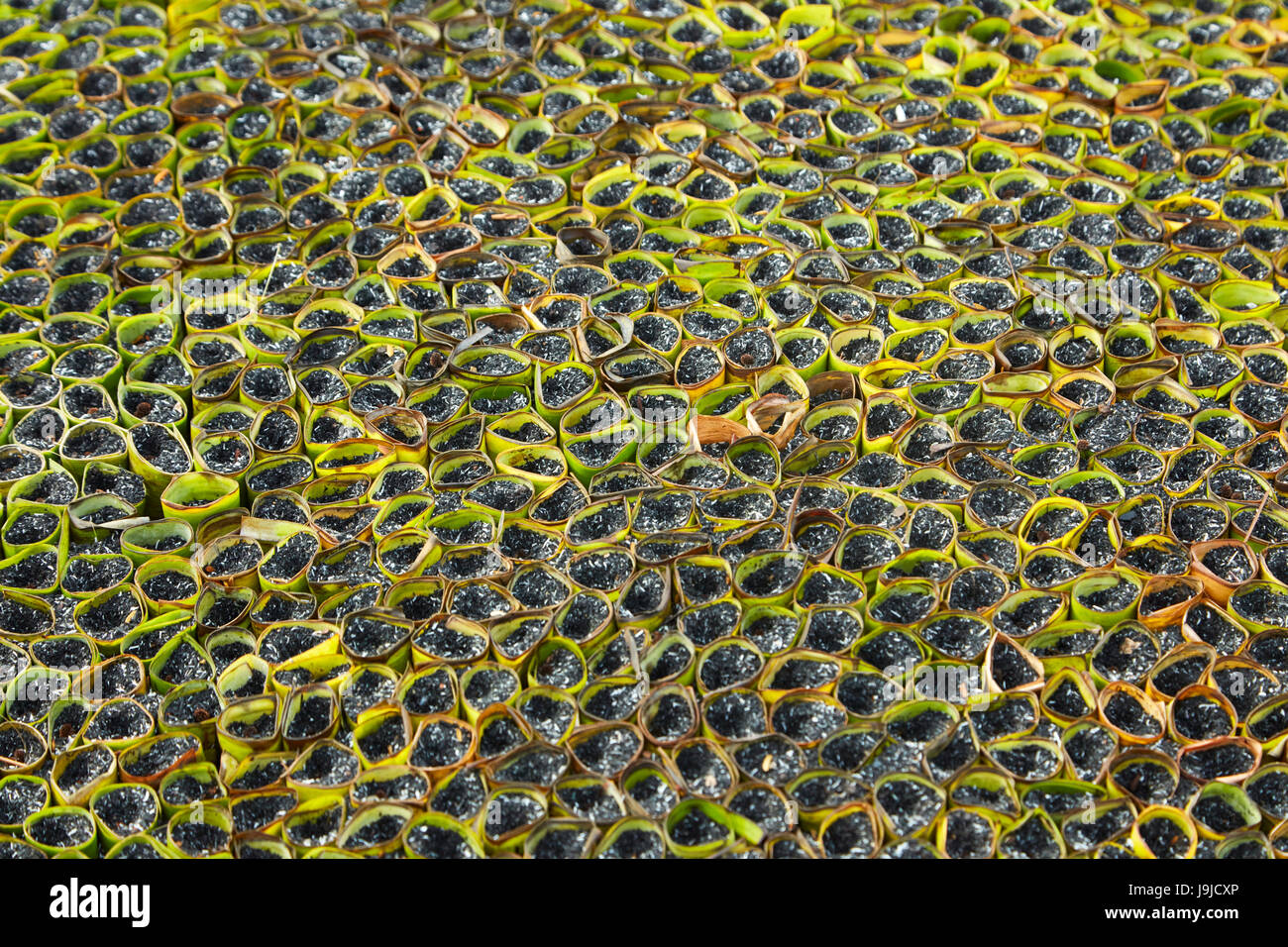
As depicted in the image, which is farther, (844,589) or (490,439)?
(490,439)

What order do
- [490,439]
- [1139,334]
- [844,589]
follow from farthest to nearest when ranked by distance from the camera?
[1139,334], [490,439], [844,589]

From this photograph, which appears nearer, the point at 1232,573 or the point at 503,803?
the point at 503,803

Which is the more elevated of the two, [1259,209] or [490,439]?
[1259,209]

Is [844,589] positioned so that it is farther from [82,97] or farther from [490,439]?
[82,97]

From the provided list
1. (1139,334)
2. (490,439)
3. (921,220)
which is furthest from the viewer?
(921,220)

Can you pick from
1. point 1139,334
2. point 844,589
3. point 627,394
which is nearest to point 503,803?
point 844,589

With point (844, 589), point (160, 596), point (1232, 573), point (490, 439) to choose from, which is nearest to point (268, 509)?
point (160, 596)
